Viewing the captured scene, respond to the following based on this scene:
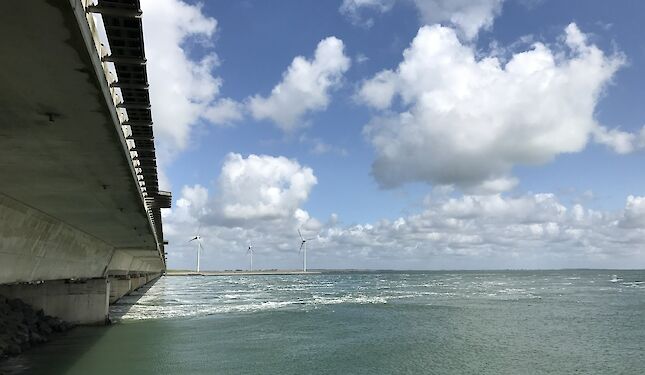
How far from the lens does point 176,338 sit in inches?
1492

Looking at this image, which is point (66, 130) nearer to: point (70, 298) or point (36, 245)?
point (36, 245)

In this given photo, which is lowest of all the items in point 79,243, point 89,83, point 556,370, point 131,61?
point 556,370

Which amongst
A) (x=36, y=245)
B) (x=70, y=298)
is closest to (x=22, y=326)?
(x=70, y=298)

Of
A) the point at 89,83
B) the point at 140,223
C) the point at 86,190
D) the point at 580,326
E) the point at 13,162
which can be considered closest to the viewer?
the point at 89,83

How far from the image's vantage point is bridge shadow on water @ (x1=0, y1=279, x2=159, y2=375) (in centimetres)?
2655

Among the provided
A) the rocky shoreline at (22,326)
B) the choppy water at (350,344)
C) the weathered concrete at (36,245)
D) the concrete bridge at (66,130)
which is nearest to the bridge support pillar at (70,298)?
the rocky shoreline at (22,326)

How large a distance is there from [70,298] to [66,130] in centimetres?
3393

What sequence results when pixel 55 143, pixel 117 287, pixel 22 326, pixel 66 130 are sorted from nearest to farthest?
1. pixel 66 130
2. pixel 55 143
3. pixel 22 326
4. pixel 117 287

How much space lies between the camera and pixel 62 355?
100 feet

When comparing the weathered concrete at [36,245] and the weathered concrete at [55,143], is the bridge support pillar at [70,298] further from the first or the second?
the weathered concrete at [55,143]

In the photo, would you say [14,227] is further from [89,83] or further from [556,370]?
[556,370]

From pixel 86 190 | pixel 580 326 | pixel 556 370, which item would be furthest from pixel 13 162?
pixel 580 326

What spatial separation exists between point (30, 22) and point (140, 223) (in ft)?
95.3

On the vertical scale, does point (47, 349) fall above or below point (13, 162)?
below
